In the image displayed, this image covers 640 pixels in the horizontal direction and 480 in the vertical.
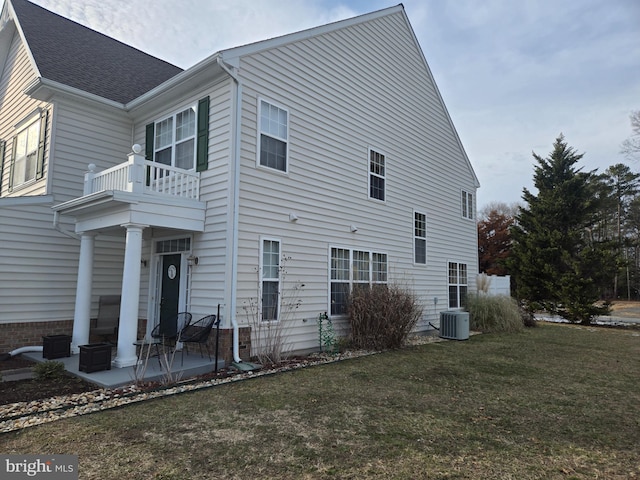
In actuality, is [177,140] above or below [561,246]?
above

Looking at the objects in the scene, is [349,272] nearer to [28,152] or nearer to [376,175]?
[376,175]

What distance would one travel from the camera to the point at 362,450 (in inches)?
136

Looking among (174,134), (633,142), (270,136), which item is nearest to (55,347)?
(174,134)

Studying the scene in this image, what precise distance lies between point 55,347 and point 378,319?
6.14 m

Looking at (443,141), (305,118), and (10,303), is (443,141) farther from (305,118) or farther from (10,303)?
(10,303)

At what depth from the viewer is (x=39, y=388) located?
5.39 m

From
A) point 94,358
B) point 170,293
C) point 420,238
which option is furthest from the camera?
point 420,238

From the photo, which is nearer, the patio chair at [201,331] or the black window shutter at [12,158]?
the patio chair at [201,331]

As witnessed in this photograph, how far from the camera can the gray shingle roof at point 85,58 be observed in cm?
891

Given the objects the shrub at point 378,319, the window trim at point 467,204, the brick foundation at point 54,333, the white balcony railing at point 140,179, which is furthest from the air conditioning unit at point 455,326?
the white balcony railing at point 140,179

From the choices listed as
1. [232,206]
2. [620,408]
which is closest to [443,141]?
[232,206]

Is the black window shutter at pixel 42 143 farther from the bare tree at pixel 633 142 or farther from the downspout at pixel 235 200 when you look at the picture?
the bare tree at pixel 633 142

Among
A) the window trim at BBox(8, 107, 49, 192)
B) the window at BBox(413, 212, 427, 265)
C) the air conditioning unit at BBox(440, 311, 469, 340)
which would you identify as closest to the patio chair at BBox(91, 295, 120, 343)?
the window trim at BBox(8, 107, 49, 192)

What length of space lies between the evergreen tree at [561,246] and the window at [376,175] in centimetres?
1026
